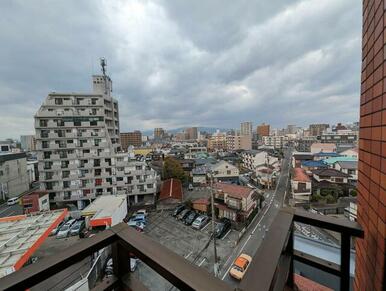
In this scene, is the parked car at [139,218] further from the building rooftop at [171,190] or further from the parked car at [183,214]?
the building rooftop at [171,190]

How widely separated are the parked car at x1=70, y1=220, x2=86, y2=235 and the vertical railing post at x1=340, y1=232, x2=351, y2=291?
13.8m

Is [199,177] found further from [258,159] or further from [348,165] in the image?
[348,165]

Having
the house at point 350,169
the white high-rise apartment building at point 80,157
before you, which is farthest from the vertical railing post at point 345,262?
the house at point 350,169

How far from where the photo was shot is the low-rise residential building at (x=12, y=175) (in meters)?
19.8

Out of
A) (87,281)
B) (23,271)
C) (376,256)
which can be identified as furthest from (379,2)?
(87,281)

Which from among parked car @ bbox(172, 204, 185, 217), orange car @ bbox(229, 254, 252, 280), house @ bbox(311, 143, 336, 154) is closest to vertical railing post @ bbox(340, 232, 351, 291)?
orange car @ bbox(229, 254, 252, 280)

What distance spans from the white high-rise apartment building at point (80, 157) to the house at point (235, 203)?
693 cm

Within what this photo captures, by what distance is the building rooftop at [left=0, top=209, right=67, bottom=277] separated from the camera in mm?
5836

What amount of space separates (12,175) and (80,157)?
1089 centimetres

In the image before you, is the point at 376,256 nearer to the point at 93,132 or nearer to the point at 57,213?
the point at 57,213

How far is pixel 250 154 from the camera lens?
106 feet

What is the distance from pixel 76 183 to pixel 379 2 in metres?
20.5

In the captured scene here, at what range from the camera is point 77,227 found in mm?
11734

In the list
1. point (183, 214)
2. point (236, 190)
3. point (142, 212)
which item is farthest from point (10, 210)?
point (236, 190)
